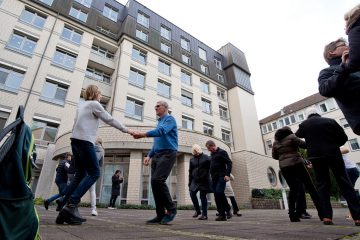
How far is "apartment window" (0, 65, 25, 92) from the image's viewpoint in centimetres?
1530

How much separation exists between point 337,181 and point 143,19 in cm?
2533

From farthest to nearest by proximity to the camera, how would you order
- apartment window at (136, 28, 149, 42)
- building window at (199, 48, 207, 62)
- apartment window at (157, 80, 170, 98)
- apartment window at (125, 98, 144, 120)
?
building window at (199, 48, 207, 62)
apartment window at (136, 28, 149, 42)
apartment window at (157, 80, 170, 98)
apartment window at (125, 98, 144, 120)

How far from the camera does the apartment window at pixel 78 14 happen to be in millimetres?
20906

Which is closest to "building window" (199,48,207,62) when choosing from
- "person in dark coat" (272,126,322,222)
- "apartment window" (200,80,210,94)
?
"apartment window" (200,80,210,94)

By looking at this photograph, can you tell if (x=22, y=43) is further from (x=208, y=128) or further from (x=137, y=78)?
(x=208, y=128)

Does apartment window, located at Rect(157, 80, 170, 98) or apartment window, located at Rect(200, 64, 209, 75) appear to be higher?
apartment window, located at Rect(200, 64, 209, 75)

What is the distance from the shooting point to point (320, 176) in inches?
153

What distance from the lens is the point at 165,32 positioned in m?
26.8

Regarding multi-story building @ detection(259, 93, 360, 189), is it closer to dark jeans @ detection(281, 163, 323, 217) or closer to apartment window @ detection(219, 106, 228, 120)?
apartment window @ detection(219, 106, 228, 120)

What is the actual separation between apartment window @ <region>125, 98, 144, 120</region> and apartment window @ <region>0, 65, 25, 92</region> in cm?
768

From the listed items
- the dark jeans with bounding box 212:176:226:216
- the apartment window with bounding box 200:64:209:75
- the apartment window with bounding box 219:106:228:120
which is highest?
the apartment window with bounding box 200:64:209:75

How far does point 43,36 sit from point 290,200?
20605 millimetres

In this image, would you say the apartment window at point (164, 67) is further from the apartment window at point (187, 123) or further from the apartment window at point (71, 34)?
the apartment window at point (71, 34)

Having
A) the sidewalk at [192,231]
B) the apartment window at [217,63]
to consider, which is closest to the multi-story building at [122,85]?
the apartment window at [217,63]
